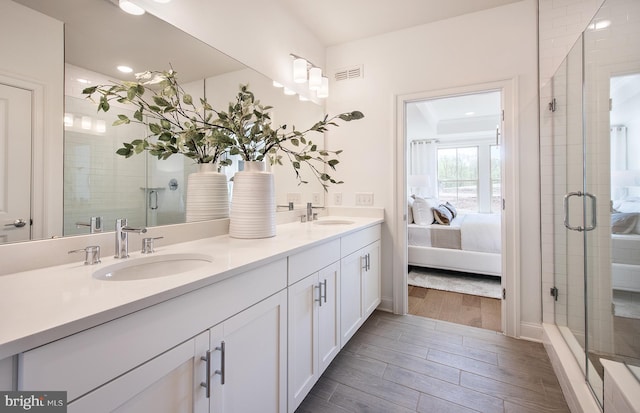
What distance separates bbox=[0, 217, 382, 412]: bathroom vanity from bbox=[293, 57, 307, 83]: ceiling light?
4.80 feet

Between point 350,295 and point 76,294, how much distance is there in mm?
1494

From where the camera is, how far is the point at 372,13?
7.63 ft

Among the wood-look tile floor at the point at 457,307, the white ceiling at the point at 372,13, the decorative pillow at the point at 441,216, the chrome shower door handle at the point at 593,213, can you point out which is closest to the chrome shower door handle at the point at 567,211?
the chrome shower door handle at the point at 593,213

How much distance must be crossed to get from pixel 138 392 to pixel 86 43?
1.22m

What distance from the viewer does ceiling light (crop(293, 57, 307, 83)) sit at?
2.34 meters

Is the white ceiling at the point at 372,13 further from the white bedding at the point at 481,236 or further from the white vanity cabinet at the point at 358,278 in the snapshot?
the white bedding at the point at 481,236

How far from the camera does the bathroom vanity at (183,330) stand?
0.55 meters

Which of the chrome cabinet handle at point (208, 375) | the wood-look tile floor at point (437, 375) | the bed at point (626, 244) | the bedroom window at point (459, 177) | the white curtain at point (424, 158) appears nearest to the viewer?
the chrome cabinet handle at point (208, 375)

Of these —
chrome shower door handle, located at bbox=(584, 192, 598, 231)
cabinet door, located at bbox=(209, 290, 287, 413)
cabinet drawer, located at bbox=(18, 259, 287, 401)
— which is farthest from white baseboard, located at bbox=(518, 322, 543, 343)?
cabinet drawer, located at bbox=(18, 259, 287, 401)

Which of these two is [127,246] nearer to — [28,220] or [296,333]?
[28,220]

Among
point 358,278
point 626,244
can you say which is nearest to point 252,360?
point 358,278

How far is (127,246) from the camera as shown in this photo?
3.71ft

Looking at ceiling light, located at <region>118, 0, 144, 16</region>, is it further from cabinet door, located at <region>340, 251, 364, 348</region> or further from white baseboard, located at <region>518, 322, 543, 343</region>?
white baseboard, located at <region>518, 322, 543, 343</region>
